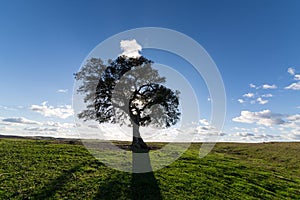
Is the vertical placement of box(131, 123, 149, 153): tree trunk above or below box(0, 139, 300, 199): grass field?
above

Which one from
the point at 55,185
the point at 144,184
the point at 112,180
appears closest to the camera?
the point at 55,185

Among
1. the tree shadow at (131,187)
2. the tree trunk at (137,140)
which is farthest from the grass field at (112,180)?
the tree trunk at (137,140)

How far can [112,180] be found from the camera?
24.7m

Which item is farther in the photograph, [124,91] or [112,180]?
[124,91]

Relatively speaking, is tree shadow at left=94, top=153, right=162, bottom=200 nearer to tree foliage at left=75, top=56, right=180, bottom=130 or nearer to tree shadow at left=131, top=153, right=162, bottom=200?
tree shadow at left=131, top=153, right=162, bottom=200

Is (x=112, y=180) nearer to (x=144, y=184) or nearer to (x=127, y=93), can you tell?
(x=144, y=184)

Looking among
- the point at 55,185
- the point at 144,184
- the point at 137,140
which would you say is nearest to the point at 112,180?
the point at 144,184

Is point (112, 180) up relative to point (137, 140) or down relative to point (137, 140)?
down

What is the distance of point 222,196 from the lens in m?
24.6

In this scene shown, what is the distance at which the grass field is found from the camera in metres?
21.3

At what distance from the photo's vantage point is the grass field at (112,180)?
840 inches

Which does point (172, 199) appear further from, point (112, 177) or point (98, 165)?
point (98, 165)

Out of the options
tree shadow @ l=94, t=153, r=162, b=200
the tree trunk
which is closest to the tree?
the tree trunk

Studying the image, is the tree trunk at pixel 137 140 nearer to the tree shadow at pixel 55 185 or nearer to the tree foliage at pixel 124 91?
the tree foliage at pixel 124 91
